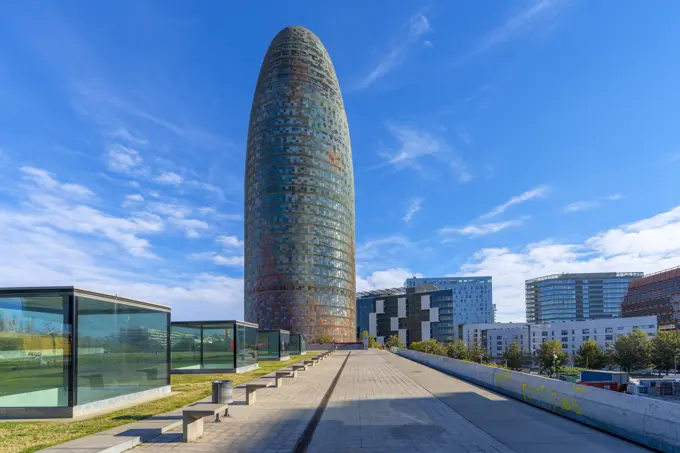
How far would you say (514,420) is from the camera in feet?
45.5

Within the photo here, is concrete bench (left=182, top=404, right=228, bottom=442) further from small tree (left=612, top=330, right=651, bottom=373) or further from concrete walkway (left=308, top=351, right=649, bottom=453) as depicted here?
small tree (left=612, top=330, right=651, bottom=373)

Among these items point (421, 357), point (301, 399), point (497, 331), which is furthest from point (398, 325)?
point (301, 399)

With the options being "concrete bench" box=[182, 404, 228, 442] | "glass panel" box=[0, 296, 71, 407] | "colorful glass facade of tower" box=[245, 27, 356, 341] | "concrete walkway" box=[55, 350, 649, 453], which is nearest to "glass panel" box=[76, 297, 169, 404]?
"glass panel" box=[0, 296, 71, 407]

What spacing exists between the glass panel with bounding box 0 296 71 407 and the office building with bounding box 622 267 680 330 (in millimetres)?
161942

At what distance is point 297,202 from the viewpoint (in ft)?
475

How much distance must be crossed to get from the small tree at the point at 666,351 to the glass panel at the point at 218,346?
7205cm

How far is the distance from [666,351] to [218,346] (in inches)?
2915

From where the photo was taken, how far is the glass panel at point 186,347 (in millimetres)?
30734

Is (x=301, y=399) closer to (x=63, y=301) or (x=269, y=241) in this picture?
(x=63, y=301)

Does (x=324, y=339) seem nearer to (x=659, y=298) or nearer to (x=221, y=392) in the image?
(x=659, y=298)

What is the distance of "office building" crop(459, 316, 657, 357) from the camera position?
5197 inches

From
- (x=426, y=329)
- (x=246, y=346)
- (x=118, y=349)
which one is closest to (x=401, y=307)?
(x=426, y=329)

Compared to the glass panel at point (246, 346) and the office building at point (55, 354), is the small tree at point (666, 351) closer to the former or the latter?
the glass panel at point (246, 346)

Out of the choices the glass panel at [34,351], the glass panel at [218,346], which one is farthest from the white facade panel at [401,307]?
the glass panel at [34,351]
